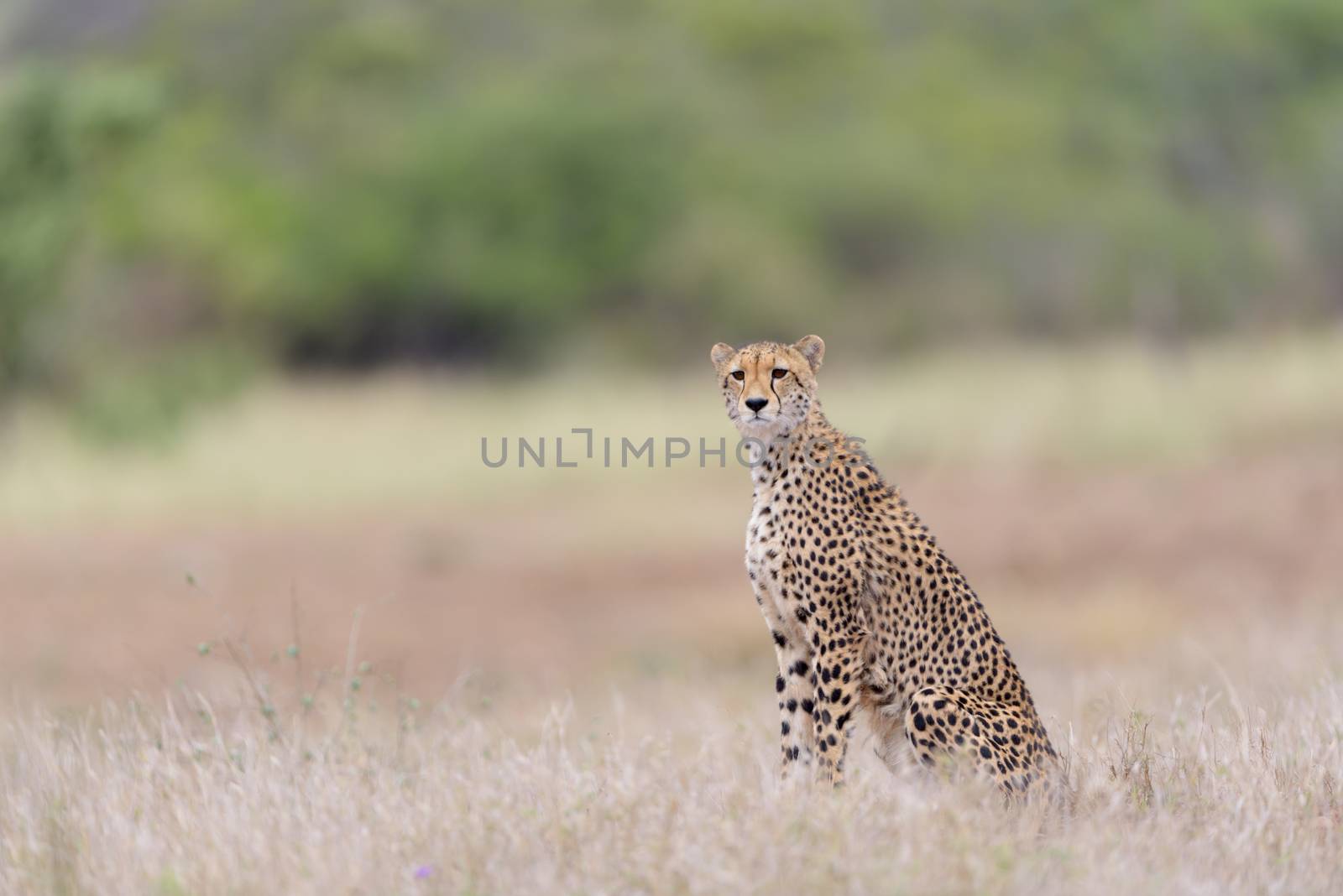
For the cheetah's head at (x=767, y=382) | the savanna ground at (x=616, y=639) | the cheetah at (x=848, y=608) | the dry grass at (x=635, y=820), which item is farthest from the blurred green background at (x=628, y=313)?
the cheetah's head at (x=767, y=382)

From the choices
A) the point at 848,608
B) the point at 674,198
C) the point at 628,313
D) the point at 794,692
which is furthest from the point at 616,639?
the point at 674,198

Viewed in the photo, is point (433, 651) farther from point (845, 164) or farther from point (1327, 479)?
point (845, 164)

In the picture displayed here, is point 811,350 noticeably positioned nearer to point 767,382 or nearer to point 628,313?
point 767,382

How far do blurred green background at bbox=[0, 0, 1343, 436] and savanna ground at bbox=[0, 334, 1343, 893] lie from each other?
10.6 feet

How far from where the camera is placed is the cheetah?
11.6 ft

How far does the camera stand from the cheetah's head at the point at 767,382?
11.7 feet

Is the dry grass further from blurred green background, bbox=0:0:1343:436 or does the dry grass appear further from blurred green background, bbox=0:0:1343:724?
blurred green background, bbox=0:0:1343:436

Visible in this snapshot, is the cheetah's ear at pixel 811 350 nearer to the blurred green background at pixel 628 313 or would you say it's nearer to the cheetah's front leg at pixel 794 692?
the cheetah's front leg at pixel 794 692

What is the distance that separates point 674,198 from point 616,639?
15.6 m

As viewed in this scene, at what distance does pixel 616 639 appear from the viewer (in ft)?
31.7

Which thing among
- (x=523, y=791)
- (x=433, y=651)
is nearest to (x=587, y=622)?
(x=433, y=651)

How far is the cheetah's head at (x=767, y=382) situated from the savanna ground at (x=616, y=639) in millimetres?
789

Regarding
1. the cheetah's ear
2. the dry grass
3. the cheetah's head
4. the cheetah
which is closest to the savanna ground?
the dry grass

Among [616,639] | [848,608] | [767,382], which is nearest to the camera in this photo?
[767,382]
